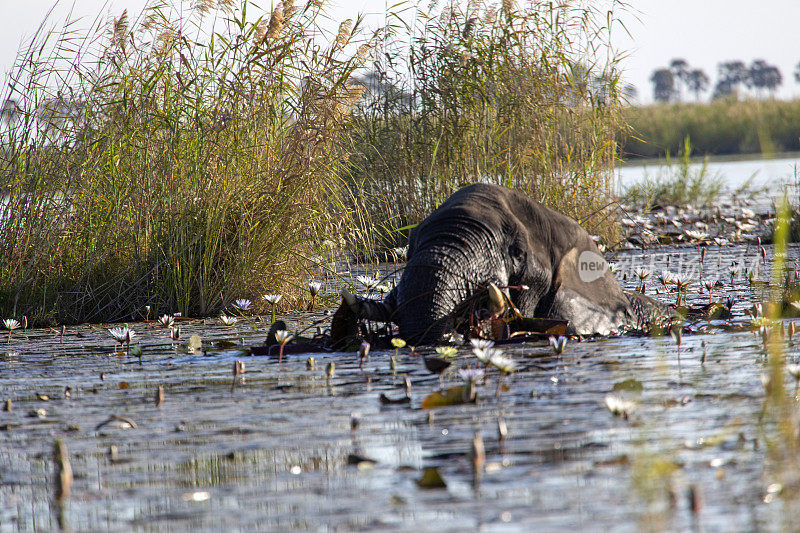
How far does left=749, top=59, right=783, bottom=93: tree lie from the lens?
119 meters

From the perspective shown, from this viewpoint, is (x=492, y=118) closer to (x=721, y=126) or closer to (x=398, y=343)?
(x=398, y=343)

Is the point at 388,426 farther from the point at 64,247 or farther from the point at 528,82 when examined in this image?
the point at 528,82

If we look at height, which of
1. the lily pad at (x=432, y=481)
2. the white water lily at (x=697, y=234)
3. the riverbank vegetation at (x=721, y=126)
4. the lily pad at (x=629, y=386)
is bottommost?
the lily pad at (x=432, y=481)

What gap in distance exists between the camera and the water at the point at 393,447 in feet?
8.39

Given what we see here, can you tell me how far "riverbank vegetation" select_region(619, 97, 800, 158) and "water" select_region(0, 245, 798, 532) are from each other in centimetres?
3156

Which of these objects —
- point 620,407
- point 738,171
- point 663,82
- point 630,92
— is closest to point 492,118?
point 630,92

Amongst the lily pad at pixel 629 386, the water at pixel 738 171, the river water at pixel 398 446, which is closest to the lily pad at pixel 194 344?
the river water at pixel 398 446

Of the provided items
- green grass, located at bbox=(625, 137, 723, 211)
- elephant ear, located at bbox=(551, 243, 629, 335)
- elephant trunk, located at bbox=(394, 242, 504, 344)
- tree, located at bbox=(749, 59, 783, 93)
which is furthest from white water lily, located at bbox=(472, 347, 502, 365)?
tree, located at bbox=(749, 59, 783, 93)

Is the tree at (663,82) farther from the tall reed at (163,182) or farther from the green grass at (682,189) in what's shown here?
the tall reed at (163,182)

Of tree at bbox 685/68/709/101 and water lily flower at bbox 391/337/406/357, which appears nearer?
water lily flower at bbox 391/337/406/357

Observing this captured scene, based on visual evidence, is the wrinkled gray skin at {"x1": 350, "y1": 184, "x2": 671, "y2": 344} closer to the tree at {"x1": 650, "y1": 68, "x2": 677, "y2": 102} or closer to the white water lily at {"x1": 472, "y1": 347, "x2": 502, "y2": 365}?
the white water lily at {"x1": 472, "y1": 347, "x2": 502, "y2": 365}

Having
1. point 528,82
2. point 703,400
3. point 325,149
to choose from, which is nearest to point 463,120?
point 528,82

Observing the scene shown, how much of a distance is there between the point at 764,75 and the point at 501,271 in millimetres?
125375

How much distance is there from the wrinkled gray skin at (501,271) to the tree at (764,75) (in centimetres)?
12022
